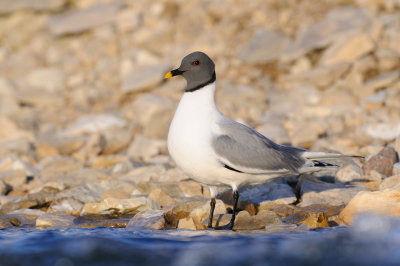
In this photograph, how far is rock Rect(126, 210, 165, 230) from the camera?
6176 millimetres

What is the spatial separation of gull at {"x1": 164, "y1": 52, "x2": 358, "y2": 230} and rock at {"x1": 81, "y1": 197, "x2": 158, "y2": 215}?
0.97 meters

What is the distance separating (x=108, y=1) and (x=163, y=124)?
6602mm

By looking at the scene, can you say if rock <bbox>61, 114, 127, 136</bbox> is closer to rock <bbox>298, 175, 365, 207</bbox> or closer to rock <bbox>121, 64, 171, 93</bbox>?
rock <bbox>121, 64, 171, 93</bbox>

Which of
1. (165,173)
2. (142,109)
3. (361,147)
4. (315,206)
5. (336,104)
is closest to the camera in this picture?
(315,206)

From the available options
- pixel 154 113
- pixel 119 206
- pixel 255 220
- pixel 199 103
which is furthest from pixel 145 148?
pixel 255 220

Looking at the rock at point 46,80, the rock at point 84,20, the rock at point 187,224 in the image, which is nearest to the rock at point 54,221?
the rock at point 187,224

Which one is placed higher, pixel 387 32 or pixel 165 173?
pixel 387 32

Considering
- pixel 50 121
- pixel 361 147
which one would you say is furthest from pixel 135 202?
pixel 50 121

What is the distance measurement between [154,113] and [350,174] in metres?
4.54

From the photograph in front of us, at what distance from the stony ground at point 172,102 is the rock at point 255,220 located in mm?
12

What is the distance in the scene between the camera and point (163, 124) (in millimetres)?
11172

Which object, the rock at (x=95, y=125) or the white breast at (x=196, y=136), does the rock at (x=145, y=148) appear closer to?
the rock at (x=95, y=125)

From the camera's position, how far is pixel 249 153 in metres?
6.26

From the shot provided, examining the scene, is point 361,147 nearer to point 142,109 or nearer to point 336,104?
point 336,104
